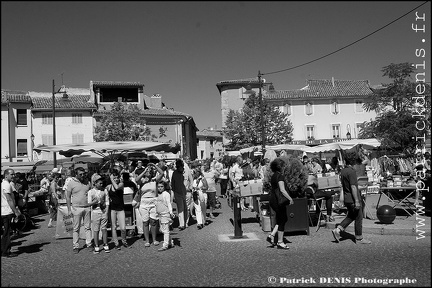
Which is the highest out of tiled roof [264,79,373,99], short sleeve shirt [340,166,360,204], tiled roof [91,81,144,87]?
tiled roof [91,81,144,87]

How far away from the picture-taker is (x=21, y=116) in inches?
1935

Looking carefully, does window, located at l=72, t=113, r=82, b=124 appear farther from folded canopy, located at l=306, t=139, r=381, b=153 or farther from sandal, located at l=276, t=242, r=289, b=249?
sandal, located at l=276, t=242, r=289, b=249

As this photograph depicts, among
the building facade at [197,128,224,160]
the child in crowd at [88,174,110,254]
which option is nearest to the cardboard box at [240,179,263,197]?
the child in crowd at [88,174,110,254]

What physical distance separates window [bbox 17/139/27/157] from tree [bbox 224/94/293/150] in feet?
77.7

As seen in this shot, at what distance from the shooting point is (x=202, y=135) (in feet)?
302

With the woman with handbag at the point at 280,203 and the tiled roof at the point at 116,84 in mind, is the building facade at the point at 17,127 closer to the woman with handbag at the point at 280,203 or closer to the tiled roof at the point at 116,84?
the tiled roof at the point at 116,84

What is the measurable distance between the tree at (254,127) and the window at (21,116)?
23.8 metres

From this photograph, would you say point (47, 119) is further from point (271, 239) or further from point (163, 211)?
point (271, 239)

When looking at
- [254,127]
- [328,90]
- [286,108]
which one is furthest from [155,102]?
[328,90]

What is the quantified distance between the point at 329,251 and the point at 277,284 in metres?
2.33

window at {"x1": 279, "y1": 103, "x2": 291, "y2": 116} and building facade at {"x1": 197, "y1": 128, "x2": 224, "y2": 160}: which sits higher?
window at {"x1": 279, "y1": 103, "x2": 291, "y2": 116}

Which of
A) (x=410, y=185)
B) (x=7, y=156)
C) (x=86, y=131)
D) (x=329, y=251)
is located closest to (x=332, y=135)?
(x=86, y=131)

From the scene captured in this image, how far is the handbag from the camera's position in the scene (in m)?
7.91

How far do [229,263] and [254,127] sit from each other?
122ft
